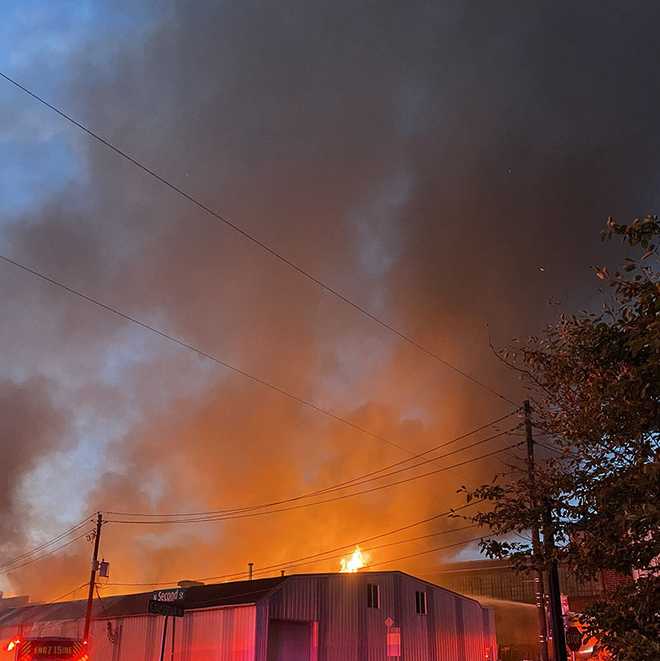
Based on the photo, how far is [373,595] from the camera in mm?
42281

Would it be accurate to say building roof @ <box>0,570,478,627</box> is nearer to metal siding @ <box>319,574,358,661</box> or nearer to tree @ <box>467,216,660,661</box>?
metal siding @ <box>319,574,358,661</box>

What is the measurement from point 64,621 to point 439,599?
88.5ft

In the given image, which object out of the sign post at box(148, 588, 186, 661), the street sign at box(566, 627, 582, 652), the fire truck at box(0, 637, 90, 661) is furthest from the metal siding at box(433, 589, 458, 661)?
the fire truck at box(0, 637, 90, 661)

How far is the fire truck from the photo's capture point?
86.6 ft

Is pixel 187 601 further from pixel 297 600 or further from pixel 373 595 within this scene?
pixel 373 595

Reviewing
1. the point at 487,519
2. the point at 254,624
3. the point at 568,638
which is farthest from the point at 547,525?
the point at 254,624

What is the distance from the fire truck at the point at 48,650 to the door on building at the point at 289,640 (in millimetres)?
14336

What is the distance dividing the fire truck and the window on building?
18.8m

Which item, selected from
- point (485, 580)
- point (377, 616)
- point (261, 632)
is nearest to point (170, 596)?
point (261, 632)

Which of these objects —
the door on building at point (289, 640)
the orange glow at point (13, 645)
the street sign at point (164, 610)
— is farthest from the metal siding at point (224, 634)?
the orange glow at point (13, 645)

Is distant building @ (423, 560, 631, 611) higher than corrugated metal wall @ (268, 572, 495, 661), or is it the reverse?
distant building @ (423, 560, 631, 611)

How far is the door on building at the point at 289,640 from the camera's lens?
39.3 meters

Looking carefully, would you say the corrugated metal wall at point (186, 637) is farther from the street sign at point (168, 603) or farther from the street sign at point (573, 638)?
the street sign at point (573, 638)

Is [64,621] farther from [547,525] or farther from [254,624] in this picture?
[547,525]
